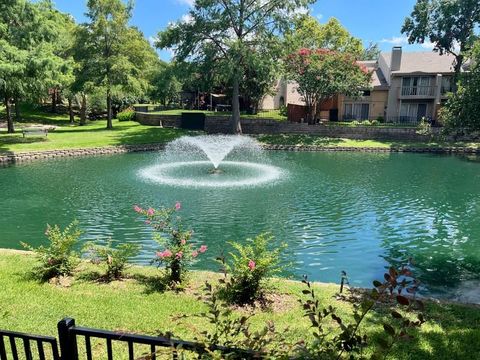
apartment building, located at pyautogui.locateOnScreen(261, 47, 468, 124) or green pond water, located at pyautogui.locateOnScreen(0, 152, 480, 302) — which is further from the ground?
apartment building, located at pyautogui.locateOnScreen(261, 47, 468, 124)

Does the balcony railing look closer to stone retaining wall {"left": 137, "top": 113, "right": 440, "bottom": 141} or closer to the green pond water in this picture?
stone retaining wall {"left": 137, "top": 113, "right": 440, "bottom": 141}

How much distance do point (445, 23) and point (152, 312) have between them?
37.0 m

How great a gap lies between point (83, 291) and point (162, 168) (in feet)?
52.8

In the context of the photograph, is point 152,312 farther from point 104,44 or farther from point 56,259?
point 104,44

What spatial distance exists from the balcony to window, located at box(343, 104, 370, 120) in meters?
3.64

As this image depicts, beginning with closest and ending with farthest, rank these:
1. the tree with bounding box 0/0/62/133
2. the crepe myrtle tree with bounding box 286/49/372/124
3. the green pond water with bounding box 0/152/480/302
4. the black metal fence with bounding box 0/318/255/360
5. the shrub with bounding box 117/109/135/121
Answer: the black metal fence with bounding box 0/318/255/360 < the green pond water with bounding box 0/152/480/302 < the tree with bounding box 0/0/62/133 < the crepe myrtle tree with bounding box 286/49/372/124 < the shrub with bounding box 117/109/135/121

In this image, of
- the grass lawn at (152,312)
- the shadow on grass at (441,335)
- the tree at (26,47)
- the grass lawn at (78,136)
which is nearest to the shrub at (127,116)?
the grass lawn at (78,136)

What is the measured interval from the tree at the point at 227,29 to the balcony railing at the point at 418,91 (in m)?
14.8

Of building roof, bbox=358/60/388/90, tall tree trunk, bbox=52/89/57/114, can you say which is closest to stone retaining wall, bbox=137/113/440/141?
building roof, bbox=358/60/388/90

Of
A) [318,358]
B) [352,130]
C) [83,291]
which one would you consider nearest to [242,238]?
[83,291]

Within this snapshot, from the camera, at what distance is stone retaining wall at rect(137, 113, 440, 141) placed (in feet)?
112

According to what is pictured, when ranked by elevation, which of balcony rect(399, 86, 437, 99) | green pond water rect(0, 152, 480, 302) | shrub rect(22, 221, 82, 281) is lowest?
green pond water rect(0, 152, 480, 302)

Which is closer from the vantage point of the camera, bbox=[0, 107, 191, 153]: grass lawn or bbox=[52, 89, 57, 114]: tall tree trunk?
bbox=[0, 107, 191, 153]: grass lawn

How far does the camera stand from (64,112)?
49.9 metres
